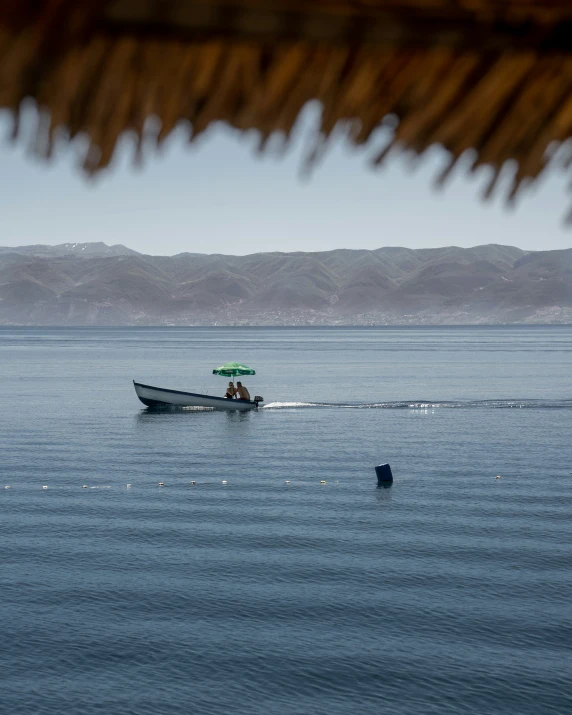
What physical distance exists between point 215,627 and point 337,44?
3768 cm

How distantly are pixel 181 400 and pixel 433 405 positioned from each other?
32004 mm

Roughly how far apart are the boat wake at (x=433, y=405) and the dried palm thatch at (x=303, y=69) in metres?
99.5

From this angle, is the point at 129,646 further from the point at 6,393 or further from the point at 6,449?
the point at 6,393

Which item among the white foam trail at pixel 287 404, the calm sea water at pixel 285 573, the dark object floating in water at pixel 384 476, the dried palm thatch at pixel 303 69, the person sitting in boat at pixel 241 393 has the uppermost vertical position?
the person sitting in boat at pixel 241 393

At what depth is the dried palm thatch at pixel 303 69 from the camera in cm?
162

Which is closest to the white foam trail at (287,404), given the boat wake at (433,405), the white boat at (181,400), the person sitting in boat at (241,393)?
the boat wake at (433,405)

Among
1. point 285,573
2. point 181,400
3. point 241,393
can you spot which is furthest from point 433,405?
point 285,573

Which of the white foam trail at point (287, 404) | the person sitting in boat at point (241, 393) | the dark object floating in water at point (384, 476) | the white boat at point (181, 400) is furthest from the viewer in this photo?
the white foam trail at point (287, 404)

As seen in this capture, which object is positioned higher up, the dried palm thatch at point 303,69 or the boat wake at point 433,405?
the boat wake at point 433,405

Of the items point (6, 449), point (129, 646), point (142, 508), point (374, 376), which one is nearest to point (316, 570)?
point (129, 646)

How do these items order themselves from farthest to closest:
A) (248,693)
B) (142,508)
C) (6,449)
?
1. (6,449)
2. (142,508)
3. (248,693)

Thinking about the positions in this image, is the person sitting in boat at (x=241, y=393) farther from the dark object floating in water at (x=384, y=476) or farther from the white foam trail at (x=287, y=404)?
the dark object floating in water at (x=384, y=476)

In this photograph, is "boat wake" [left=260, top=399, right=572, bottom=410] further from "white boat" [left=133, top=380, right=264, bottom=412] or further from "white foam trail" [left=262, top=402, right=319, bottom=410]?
"white boat" [left=133, top=380, right=264, bottom=412]

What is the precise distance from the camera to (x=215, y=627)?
37094mm
